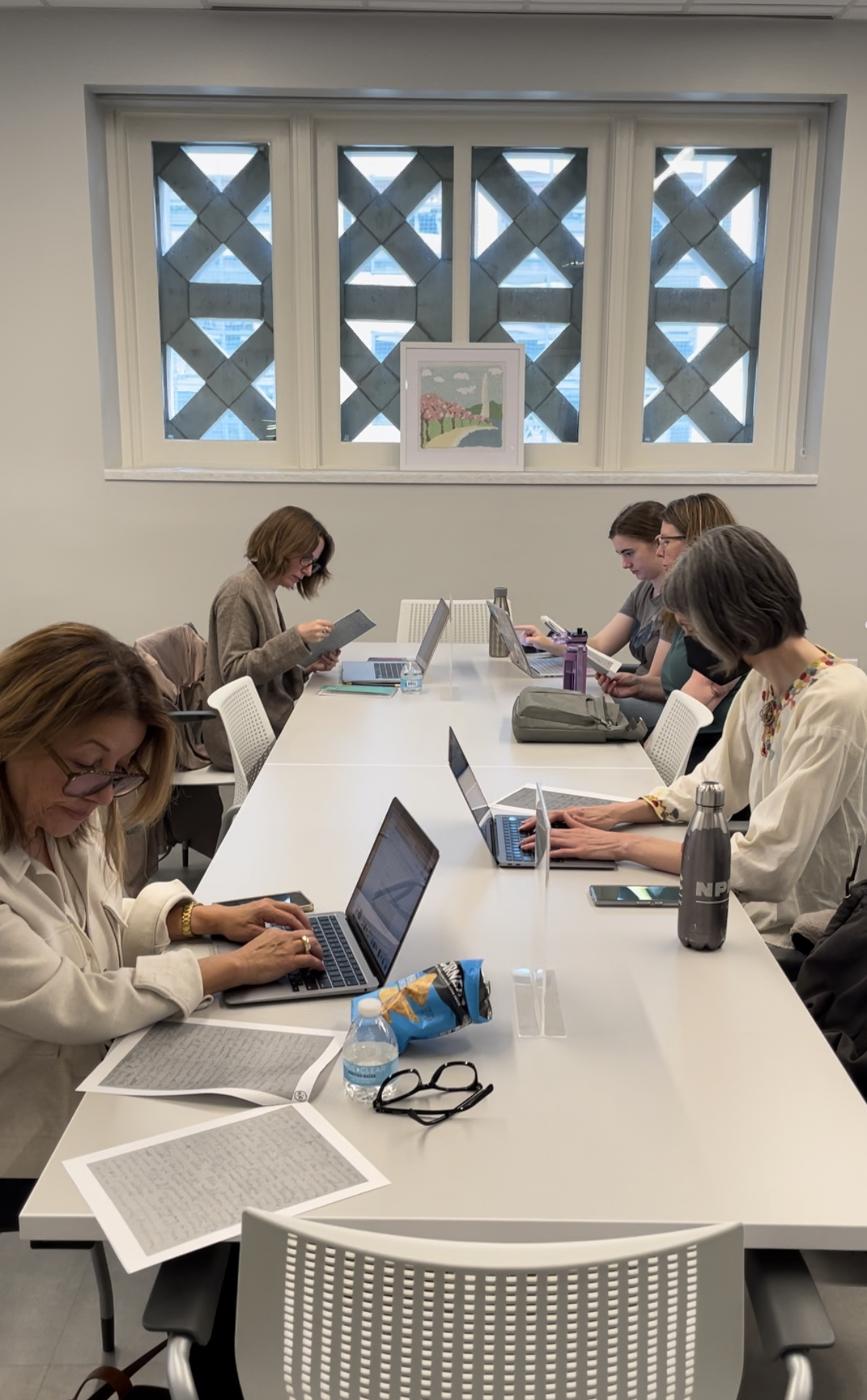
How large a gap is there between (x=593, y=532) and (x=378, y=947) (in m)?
4.16

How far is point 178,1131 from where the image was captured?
1376mm

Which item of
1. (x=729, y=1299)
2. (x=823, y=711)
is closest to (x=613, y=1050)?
(x=729, y=1299)

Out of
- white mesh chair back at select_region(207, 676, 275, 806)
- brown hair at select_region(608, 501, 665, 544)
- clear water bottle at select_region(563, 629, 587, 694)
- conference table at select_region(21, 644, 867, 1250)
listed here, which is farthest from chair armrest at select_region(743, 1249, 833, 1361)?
brown hair at select_region(608, 501, 665, 544)

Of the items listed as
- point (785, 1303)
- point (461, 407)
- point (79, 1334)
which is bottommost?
point (79, 1334)

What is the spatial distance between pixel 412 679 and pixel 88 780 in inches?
98.9

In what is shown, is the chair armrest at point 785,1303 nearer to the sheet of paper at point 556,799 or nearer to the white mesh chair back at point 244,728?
the sheet of paper at point 556,799

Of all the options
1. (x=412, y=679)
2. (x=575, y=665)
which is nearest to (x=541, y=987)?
(x=575, y=665)

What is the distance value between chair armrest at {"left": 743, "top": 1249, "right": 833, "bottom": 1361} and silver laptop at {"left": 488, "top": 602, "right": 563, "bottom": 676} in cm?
292

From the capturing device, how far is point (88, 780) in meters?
1.54

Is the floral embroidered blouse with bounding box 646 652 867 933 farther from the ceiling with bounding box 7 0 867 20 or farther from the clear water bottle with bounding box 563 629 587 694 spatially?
the ceiling with bounding box 7 0 867 20

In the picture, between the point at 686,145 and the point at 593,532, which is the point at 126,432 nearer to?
the point at 593,532

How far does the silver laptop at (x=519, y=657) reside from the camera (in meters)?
4.10

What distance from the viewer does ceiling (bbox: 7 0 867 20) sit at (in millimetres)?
4863

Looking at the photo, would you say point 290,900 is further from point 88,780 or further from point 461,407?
point 461,407
